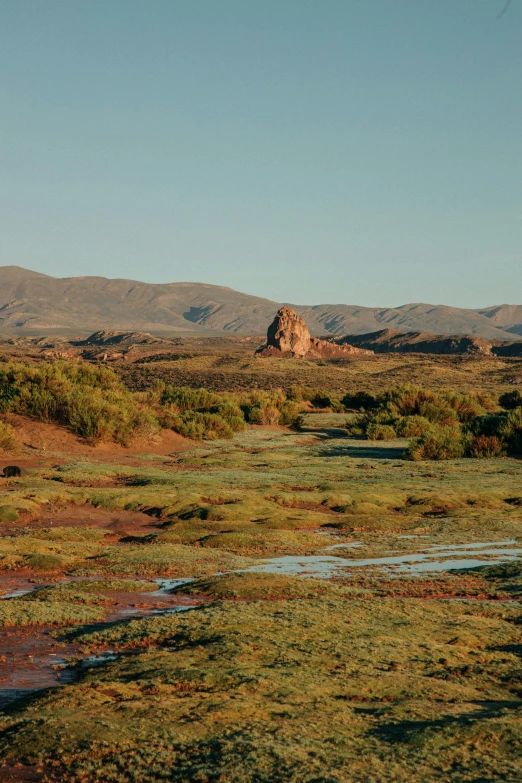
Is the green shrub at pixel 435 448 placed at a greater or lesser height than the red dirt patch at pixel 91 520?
greater

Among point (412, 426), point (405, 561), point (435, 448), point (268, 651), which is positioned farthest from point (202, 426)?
point (268, 651)

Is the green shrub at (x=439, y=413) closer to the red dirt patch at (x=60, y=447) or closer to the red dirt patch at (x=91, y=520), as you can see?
the red dirt patch at (x=60, y=447)

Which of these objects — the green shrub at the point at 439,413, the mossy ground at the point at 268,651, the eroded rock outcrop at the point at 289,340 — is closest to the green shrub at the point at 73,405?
the mossy ground at the point at 268,651

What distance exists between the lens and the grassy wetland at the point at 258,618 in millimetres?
7098

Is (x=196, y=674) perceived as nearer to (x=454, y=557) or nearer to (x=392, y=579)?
(x=392, y=579)

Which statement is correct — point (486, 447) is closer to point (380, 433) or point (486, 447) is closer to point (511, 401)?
point (380, 433)

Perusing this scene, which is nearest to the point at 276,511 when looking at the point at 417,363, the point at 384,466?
the point at 384,466

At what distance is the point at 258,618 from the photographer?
11.4m

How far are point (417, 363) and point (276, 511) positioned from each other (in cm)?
9640

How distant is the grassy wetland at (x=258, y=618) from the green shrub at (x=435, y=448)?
145cm

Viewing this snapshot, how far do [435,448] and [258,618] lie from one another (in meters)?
24.6

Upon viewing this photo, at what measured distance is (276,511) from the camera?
862 inches

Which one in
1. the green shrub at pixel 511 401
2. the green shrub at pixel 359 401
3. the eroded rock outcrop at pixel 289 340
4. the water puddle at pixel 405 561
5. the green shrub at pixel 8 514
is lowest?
the green shrub at pixel 8 514

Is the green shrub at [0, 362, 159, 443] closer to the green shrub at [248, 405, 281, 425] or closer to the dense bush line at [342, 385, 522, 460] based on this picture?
the green shrub at [248, 405, 281, 425]
